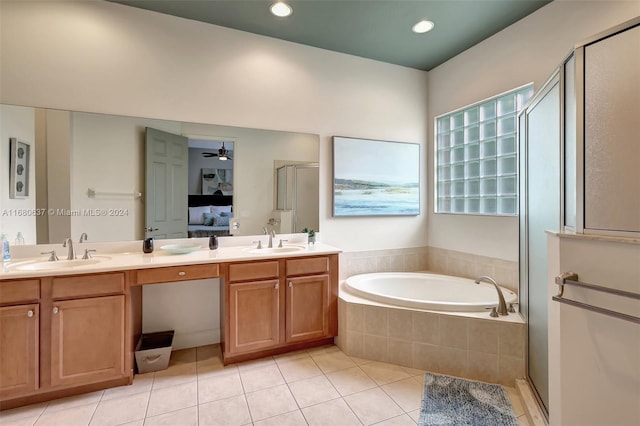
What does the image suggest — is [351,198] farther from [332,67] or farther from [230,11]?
[230,11]

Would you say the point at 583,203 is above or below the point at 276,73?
below

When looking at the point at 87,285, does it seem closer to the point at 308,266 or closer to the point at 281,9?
the point at 308,266

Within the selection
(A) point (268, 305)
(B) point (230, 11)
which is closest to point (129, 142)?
(B) point (230, 11)

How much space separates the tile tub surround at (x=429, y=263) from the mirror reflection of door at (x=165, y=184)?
1.64 m

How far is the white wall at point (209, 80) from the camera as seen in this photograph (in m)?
2.08

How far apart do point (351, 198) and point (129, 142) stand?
2.06 m

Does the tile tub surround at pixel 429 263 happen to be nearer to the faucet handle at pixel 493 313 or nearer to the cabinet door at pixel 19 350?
the faucet handle at pixel 493 313

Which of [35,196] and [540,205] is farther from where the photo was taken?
[35,196]

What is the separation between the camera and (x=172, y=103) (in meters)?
2.43

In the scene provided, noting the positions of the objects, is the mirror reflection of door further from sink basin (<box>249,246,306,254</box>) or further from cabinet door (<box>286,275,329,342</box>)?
cabinet door (<box>286,275,329,342</box>)

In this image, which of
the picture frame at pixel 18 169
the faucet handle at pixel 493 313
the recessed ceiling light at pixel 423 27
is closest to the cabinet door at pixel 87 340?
the picture frame at pixel 18 169

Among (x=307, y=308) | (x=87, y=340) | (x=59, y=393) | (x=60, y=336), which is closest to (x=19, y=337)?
(x=60, y=336)

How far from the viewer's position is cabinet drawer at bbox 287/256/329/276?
2.36m

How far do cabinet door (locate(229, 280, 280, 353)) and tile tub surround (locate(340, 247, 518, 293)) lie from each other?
3.16ft
